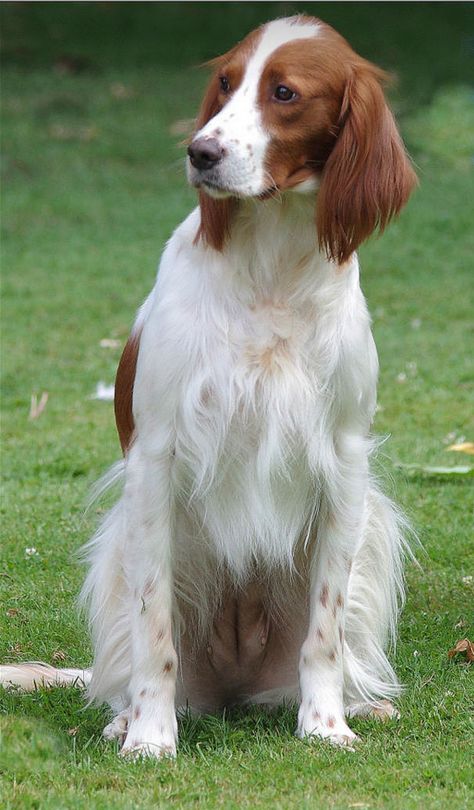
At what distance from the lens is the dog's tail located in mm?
4211

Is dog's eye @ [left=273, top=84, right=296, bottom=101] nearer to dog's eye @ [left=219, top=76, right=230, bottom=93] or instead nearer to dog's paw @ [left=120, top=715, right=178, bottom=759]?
dog's eye @ [left=219, top=76, right=230, bottom=93]

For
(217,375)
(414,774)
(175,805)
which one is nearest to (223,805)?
(175,805)

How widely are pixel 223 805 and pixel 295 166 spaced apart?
1.65m

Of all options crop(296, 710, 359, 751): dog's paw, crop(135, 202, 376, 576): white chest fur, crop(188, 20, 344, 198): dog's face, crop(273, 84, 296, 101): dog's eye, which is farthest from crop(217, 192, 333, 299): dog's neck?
crop(296, 710, 359, 751): dog's paw

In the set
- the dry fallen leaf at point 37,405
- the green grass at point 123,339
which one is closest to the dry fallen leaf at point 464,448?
the green grass at point 123,339

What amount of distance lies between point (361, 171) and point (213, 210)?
41cm

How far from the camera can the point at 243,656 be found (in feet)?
14.3

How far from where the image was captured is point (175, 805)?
3346 millimetres

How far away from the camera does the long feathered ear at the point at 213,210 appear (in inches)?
146

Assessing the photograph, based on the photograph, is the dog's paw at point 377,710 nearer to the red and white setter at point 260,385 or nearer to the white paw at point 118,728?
the red and white setter at point 260,385

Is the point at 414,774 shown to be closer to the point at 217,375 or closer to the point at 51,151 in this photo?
the point at 217,375

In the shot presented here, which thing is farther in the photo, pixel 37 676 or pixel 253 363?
pixel 37 676

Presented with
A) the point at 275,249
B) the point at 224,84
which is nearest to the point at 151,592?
the point at 275,249

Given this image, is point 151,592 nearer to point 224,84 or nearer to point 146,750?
point 146,750
